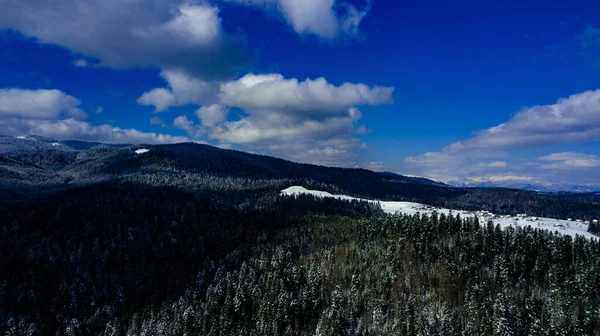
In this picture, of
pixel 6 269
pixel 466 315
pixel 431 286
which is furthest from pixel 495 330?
pixel 6 269

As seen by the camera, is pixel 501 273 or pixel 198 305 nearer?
pixel 501 273

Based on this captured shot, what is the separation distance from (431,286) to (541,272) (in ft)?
154

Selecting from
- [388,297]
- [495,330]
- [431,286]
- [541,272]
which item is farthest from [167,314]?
[541,272]

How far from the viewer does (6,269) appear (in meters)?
196

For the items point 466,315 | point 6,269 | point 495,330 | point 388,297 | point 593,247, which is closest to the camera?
point 495,330

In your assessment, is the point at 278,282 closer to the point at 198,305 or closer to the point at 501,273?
the point at 198,305

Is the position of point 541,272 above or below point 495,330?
above

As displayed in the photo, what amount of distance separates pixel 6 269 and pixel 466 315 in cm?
23516

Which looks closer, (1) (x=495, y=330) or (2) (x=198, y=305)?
(1) (x=495, y=330)

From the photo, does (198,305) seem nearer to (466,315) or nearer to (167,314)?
(167,314)

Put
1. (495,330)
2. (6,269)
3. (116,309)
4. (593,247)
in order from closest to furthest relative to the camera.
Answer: (495,330) < (593,247) < (116,309) < (6,269)

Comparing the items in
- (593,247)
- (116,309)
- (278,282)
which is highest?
(593,247)

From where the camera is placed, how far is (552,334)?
110 metres

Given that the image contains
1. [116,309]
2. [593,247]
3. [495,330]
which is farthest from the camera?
[116,309]
